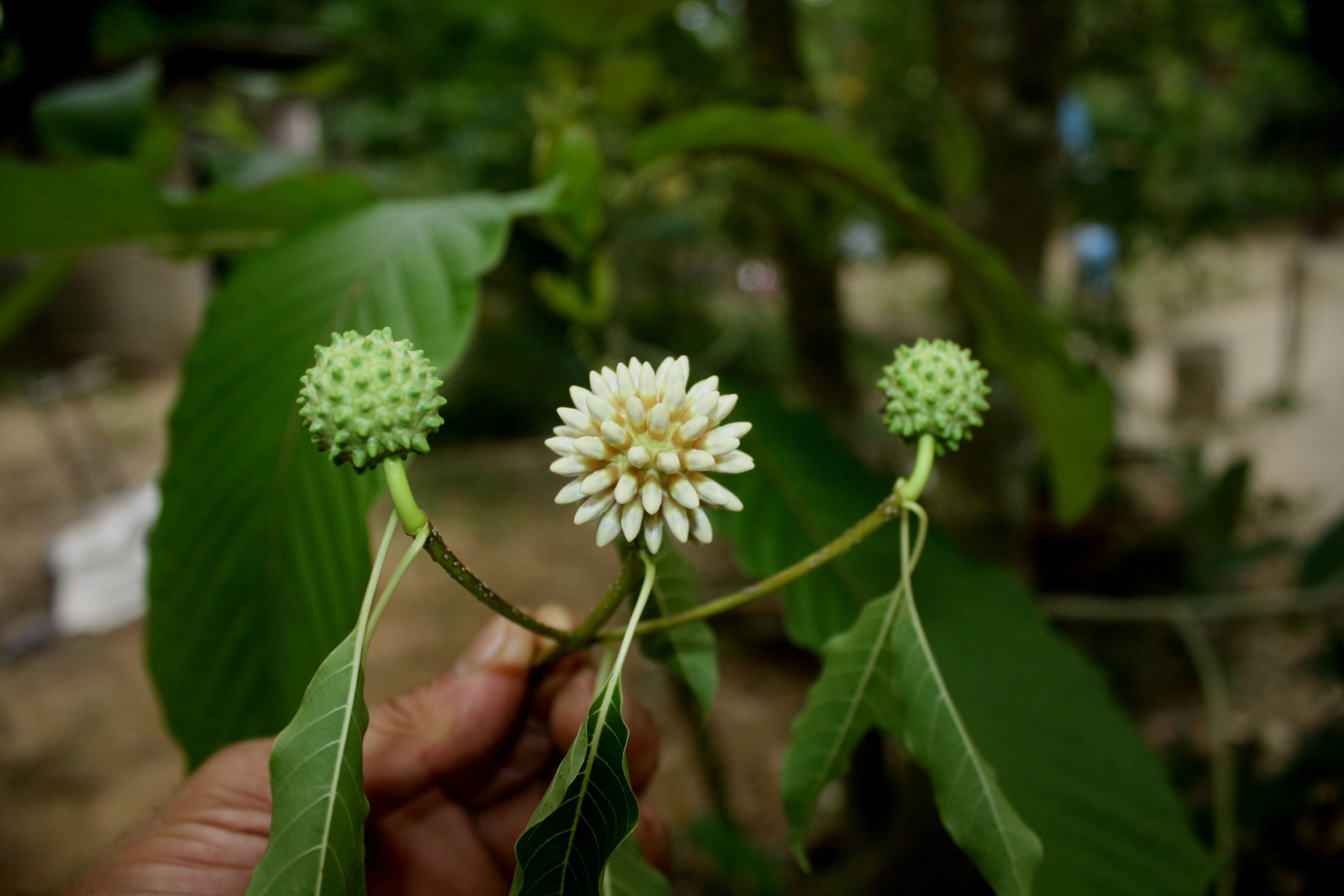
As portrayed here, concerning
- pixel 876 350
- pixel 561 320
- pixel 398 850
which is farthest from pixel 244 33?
pixel 876 350

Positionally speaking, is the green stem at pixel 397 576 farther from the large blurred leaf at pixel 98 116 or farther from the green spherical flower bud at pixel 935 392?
the large blurred leaf at pixel 98 116

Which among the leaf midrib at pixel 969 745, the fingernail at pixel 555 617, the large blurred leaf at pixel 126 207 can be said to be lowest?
the fingernail at pixel 555 617

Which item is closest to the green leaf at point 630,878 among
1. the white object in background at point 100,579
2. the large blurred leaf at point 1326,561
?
the large blurred leaf at point 1326,561

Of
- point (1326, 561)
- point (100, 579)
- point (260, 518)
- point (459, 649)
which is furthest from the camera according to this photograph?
point (100, 579)

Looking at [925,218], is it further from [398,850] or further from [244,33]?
[244,33]

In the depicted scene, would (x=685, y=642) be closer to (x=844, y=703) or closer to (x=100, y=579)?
(x=844, y=703)

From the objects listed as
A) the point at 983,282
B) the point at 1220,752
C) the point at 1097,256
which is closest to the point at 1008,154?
the point at 983,282
